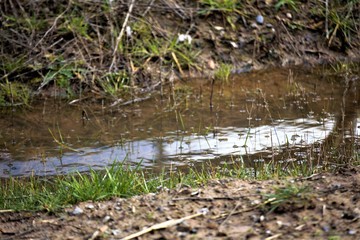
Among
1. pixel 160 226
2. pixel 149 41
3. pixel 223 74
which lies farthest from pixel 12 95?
pixel 160 226

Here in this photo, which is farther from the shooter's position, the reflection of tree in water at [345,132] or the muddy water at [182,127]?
the muddy water at [182,127]

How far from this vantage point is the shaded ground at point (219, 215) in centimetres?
338

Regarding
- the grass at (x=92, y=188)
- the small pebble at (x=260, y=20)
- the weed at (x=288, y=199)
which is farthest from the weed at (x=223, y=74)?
the weed at (x=288, y=199)

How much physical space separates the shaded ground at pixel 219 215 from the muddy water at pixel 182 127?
48.7 inches

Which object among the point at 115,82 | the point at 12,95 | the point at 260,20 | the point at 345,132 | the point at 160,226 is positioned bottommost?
the point at 160,226

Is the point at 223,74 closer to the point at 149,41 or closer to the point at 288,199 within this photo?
the point at 149,41

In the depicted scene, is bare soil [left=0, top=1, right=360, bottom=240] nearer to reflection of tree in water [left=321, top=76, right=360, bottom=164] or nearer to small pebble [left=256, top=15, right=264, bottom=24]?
reflection of tree in water [left=321, top=76, right=360, bottom=164]

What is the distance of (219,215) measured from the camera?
3.57 meters

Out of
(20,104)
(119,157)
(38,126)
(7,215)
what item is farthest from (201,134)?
(7,215)

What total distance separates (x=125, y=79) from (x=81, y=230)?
400 cm

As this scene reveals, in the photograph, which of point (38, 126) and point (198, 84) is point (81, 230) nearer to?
point (38, 126)

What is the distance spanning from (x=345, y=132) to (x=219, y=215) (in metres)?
2.68

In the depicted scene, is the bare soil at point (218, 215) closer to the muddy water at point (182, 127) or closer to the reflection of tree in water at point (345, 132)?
the reflection of tree in water at point (345, 132)

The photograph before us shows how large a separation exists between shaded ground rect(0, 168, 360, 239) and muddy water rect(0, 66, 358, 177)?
1237mm
